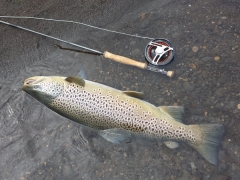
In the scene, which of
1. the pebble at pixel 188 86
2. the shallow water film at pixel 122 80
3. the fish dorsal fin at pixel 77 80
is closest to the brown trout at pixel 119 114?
the fish dorsal fin at pixel 77 80

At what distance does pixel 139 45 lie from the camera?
2.78 metres

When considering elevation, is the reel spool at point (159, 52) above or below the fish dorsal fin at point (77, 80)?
above

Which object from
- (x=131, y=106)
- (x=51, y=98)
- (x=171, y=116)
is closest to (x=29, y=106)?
(x=51, y=98)

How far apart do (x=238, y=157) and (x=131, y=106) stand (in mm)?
931

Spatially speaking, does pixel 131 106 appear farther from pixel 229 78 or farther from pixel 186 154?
pixel 229 78

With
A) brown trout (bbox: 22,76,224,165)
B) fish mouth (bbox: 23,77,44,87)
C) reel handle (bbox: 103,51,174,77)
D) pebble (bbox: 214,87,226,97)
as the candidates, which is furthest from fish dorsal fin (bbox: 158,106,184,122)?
fish mouth (bbox: 23,77,44,87)

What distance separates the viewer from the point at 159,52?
254 cm

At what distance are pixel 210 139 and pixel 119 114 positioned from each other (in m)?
0.69

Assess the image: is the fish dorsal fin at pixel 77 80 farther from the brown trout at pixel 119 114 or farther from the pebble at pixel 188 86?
the pebble at pixel 188 86

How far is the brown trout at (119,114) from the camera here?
7.25ft

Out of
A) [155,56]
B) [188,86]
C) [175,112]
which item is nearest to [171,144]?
[175,112]

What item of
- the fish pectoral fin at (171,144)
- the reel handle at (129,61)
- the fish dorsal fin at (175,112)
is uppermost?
the reel handle at (129,61)

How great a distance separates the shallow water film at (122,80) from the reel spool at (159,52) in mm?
101

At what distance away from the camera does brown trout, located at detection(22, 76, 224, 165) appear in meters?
2.21
